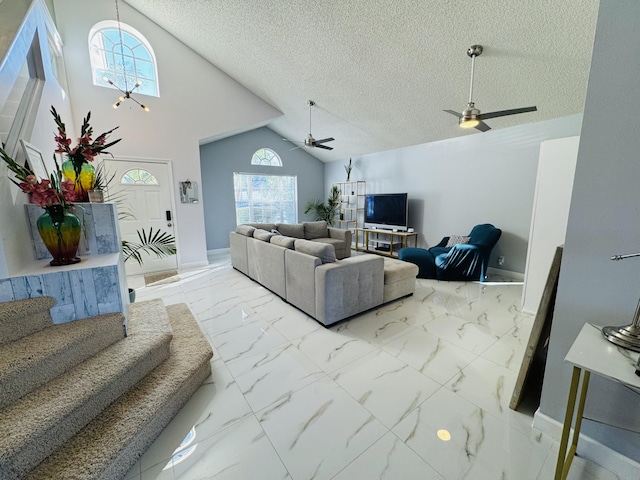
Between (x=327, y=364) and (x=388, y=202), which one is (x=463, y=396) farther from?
(x=388, y=202)

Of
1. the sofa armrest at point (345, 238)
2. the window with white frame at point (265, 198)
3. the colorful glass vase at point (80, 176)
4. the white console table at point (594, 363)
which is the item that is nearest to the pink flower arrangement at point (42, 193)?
the colorful glass vase at point (80, 176)

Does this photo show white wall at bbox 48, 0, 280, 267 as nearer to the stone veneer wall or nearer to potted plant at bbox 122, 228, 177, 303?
potted plant at bbox 122, 228, 177, 303

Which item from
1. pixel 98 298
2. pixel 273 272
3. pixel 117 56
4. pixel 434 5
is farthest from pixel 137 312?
A: pixel 117 56

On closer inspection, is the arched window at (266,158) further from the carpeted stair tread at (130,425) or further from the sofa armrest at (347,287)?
the carpeted stair tread at (130,425)

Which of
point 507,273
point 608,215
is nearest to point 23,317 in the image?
point 608,215

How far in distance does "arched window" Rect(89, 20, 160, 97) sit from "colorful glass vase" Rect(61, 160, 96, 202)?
10.8 ft

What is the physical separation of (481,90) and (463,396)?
368cm

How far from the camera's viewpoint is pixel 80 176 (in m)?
1.98

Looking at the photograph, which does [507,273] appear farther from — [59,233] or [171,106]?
[171,106]

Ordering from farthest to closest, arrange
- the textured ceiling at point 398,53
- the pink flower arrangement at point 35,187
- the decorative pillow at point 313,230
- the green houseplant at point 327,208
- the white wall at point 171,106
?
the green houseplant at point 327,208 → the decorative pillow at point 313,230 → the white wall at point 171,106 → the textured ceiling at point 398,53 → the pink flower arrangement at point 35,187

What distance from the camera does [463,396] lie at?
175cm

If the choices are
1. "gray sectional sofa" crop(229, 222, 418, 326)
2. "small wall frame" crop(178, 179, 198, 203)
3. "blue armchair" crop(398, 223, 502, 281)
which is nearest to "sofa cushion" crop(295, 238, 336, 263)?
"gray sectional sofa" crop(229, 222, 418, 326)

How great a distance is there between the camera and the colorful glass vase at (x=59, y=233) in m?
1.64

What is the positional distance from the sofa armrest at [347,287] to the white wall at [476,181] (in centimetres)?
289
